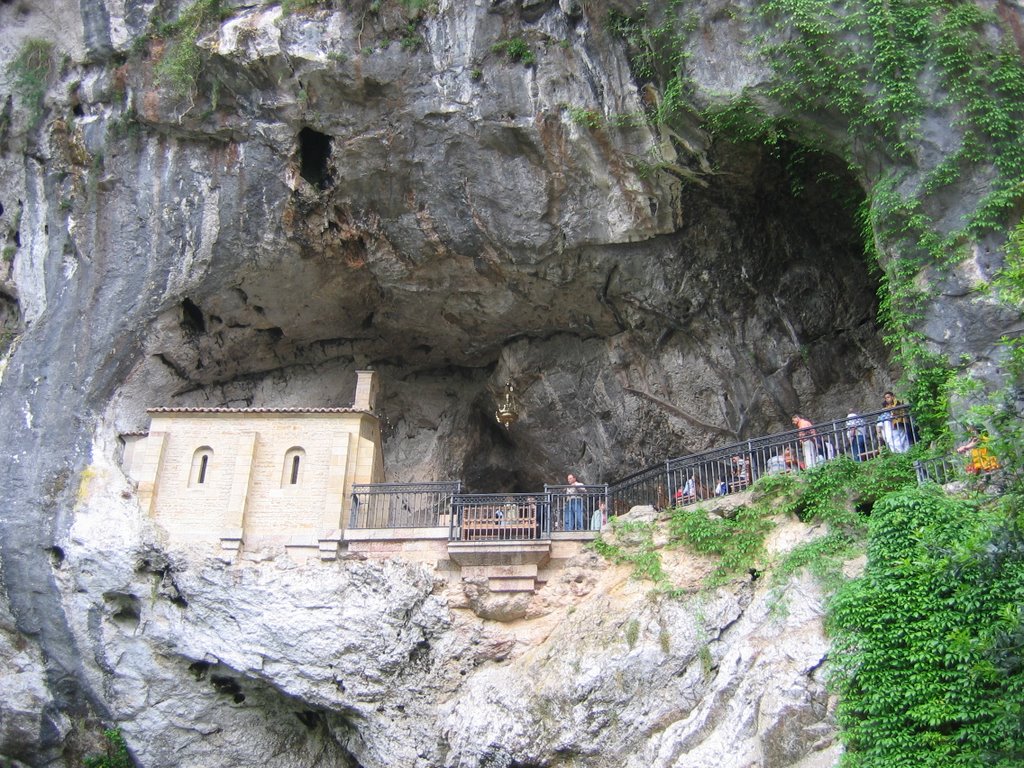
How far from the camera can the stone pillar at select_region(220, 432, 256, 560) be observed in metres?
16.1

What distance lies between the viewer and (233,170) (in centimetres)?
1767

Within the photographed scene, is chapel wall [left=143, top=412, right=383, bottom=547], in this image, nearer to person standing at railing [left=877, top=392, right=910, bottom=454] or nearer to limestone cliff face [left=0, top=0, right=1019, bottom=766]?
limestone cliff face [left=0, top=0, right=1019, bottom=766]

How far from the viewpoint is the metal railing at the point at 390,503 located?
54.0ft

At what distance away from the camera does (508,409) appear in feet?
65.7

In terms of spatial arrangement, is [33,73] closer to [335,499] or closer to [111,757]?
[335,499]

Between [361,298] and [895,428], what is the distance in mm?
10174

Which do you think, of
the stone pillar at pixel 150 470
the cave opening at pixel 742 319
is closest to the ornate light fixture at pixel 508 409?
the cave opening at pixel 742 319

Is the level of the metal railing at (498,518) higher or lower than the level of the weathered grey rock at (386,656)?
higher

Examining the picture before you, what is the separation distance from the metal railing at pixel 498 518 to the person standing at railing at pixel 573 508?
13.3 inches

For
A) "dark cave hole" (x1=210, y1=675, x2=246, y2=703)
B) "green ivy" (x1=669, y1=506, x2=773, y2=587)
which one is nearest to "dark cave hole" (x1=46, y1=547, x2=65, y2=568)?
"dark cave hole" (x1=210, y1=675, x2=246, y2=703)

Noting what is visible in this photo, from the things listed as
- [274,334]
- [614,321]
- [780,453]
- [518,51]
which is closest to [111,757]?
[274,334]

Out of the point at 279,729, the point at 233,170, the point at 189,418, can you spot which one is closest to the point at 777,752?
the point at 279,729

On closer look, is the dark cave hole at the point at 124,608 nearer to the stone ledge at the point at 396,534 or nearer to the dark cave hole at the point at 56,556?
the dark cave hole at the point at 56,556

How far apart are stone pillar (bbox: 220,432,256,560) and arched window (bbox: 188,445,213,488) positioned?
1.48 feet
